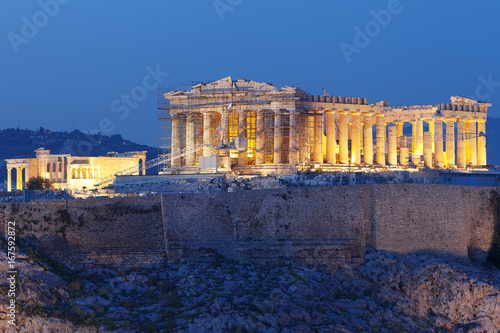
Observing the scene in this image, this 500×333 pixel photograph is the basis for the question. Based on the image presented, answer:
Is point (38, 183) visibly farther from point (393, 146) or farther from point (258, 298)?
point (258, 298)

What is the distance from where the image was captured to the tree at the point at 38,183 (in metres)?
65.3

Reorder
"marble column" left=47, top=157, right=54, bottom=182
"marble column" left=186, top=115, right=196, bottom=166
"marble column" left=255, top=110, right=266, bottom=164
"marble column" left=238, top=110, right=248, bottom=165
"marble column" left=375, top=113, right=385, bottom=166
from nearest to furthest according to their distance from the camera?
1. "marble column" left=255, top=110, right=266, bottom=164
2. "marble column" left=238, top=110, right=248, bottom=165
3. "marble column" left=186, top=115, right=196, bottom=166
4. "marble column" left=375, top=113, right=385, bottom=166
5. "marble column" left=47, top=157, right=54, bottom=182

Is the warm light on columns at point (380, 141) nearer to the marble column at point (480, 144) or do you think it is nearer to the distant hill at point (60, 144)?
the marble column at point (480, 144)

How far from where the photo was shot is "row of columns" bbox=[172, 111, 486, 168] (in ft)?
203

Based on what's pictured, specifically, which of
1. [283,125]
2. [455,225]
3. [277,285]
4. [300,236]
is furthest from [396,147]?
[277,285]

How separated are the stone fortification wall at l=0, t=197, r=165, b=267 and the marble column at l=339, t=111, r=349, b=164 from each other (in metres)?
26.3

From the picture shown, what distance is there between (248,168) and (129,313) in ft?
89.3

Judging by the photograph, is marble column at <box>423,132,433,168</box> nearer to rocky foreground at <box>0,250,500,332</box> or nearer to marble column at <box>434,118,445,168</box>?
marble column at <box>434,118,445,168</box>

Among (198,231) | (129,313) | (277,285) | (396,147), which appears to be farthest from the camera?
(396,147)

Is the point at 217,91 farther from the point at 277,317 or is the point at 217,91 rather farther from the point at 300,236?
the point at 277,317

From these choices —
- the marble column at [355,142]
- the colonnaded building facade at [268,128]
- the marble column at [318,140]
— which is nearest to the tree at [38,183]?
the colonnaded building facade at [268,128]

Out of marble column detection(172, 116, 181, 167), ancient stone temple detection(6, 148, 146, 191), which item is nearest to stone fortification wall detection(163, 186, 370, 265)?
ancient stone temple detection(6, 148, 146, 191)

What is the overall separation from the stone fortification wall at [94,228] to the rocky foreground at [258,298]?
3.97 feet

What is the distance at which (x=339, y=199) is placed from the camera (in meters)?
43.1
